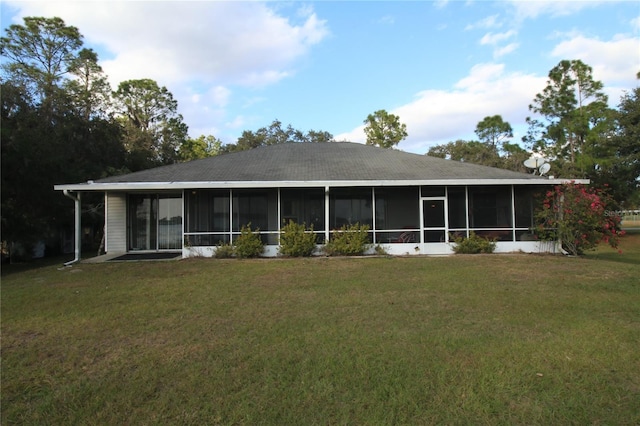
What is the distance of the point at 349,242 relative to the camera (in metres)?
13.0

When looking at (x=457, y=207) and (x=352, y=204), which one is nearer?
(x=457, y=207)

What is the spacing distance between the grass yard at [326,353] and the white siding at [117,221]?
6504 mm

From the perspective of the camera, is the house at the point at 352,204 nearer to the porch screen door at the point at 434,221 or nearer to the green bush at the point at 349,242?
the porch screen door at the point at 434,221

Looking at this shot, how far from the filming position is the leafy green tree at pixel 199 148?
134 ft

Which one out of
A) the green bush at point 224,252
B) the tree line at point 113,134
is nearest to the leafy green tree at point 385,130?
the tree line at point 113,134

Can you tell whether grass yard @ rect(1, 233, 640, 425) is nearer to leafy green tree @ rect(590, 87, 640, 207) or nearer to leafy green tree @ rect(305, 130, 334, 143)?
leafy green tree @ rect(590, 87, 640, 207)

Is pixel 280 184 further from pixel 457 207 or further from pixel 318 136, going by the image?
pixel 318 136

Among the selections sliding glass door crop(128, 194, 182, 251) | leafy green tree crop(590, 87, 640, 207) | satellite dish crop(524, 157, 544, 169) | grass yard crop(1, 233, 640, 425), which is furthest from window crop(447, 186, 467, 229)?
leafy green tree crop(590, 87, 640, 207)

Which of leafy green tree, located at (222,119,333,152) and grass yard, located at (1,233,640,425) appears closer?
grass yard, located at (1,233,640,425)

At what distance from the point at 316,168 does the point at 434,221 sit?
456 cm

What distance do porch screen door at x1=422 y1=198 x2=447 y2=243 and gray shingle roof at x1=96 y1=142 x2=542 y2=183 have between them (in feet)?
3.06

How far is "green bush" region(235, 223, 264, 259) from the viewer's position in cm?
1271

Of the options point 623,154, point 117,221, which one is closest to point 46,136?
point 117,221

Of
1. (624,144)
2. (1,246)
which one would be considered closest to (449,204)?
(1,246)
